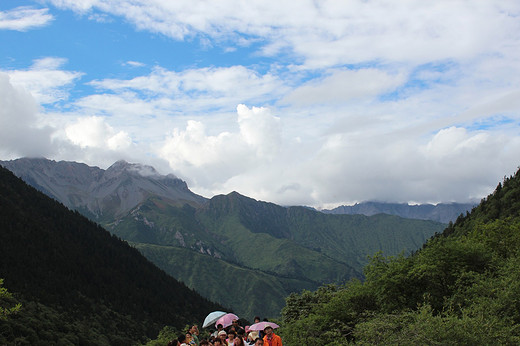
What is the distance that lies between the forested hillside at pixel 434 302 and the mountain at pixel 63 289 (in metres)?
65.8

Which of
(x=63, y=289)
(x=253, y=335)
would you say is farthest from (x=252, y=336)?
(x=63, y=289)

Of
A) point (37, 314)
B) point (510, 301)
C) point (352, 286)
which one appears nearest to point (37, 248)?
point (37, 314)

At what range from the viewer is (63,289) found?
473 feet

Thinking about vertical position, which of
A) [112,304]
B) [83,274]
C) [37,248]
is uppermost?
[37,248]

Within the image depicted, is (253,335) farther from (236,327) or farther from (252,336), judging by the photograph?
(236,327)

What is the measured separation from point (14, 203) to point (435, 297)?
188 m

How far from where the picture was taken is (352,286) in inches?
2025

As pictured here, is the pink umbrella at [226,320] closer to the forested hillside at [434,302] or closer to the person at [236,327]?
the person at [236,327]

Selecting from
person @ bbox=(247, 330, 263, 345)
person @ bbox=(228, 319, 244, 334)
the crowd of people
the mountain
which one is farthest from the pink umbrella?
the mountain

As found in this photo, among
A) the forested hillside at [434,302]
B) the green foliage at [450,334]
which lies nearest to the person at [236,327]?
the forested hillside at [434,302]

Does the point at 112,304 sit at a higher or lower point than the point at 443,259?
lower

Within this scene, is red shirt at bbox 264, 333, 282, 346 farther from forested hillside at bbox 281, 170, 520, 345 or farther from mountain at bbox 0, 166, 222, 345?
mountain at bbox 0, 166, 222, 345

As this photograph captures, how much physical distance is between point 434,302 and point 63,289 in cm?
13880

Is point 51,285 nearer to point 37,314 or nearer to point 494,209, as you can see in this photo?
point 37,314
